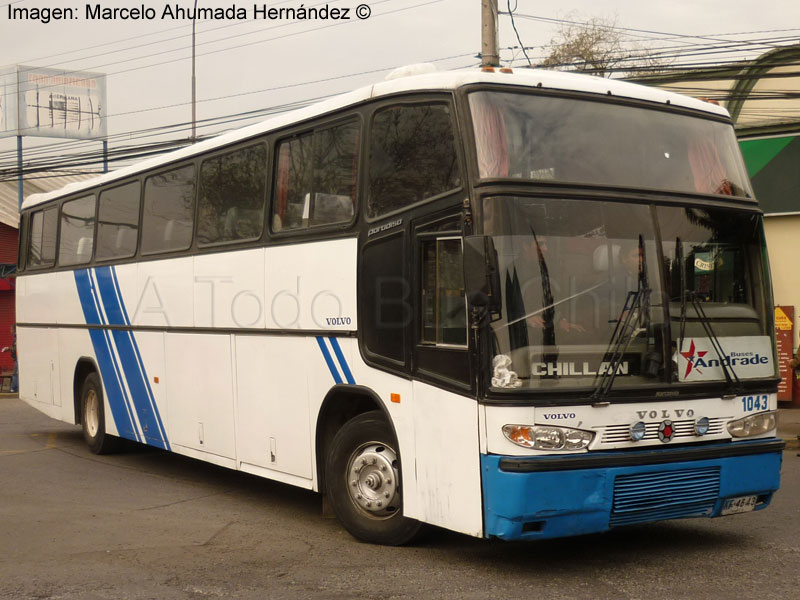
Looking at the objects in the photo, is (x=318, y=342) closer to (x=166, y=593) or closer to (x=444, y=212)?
(x=444, y=212)

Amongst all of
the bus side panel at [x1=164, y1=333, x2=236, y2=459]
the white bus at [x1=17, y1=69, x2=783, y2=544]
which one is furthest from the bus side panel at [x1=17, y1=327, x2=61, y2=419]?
the white bus at [x1=17, y1=69, x2=783, y2=544]

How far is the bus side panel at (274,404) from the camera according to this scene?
8.12 metres

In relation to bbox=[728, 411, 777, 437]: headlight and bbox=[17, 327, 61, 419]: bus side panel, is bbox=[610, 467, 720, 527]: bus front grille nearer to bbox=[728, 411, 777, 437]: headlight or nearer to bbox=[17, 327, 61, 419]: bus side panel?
bbox=[728, 411, 777, 437]: headlight

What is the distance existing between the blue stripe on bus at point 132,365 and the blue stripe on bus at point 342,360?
147 inches

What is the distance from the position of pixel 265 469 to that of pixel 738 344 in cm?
415

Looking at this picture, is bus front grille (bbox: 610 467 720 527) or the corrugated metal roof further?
the corrugated metal roof

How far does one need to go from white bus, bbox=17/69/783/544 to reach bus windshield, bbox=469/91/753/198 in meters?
0.02

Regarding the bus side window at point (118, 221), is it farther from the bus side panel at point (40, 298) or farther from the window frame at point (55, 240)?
the window frame at point (55, 240)

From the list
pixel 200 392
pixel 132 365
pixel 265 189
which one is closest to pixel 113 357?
pixel 132 365

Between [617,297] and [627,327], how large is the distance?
0.64ft

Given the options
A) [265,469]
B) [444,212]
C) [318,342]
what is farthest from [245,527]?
[444,212]

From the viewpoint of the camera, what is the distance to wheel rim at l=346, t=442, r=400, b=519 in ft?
23.2

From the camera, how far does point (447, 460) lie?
6.36 m

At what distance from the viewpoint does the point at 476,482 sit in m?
6.13
